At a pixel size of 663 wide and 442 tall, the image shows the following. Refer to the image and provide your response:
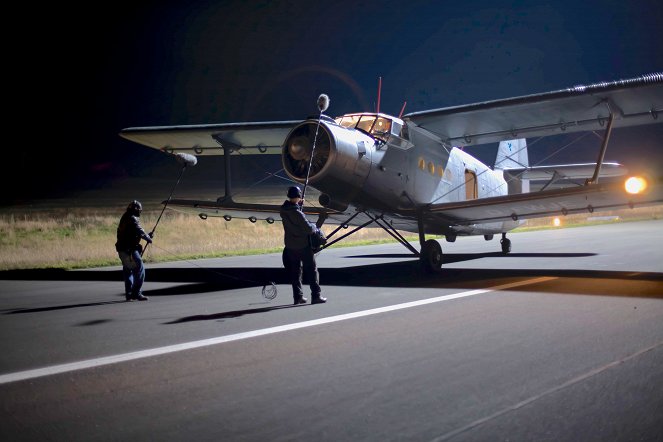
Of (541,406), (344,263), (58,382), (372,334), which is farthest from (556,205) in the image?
(58,382)

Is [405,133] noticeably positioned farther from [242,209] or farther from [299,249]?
[299,249]

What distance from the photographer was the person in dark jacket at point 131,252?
9.55 metres

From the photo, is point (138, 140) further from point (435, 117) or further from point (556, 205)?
point (556, 205)

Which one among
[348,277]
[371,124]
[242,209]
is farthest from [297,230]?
[242,209]

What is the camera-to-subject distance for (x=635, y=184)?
423 inches

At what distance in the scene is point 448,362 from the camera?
514 cm

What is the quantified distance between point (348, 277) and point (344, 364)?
7098mm

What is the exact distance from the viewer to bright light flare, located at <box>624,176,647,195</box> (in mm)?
10651

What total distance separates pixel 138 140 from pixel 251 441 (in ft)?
44.3

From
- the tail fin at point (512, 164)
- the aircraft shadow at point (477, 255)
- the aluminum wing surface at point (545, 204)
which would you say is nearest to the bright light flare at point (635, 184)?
the aluminum wing surface at point (545, 204)

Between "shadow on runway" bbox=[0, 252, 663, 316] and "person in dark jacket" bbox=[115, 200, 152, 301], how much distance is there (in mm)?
416

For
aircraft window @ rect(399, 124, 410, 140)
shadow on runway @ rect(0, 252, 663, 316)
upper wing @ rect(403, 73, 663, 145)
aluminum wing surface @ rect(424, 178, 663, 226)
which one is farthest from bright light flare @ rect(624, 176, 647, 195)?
aircraft window @ rect(399, 124, 410, 140)

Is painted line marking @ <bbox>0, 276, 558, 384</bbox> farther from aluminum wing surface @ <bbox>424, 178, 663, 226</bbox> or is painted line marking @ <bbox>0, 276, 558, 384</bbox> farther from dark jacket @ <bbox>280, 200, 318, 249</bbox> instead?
aluminum wing surface @ <bbox>424, 178, 663, 226</bbox>

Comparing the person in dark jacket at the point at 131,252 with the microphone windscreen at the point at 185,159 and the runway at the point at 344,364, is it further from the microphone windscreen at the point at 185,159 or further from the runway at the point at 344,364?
the microphone windscreen at the point at 185,159
